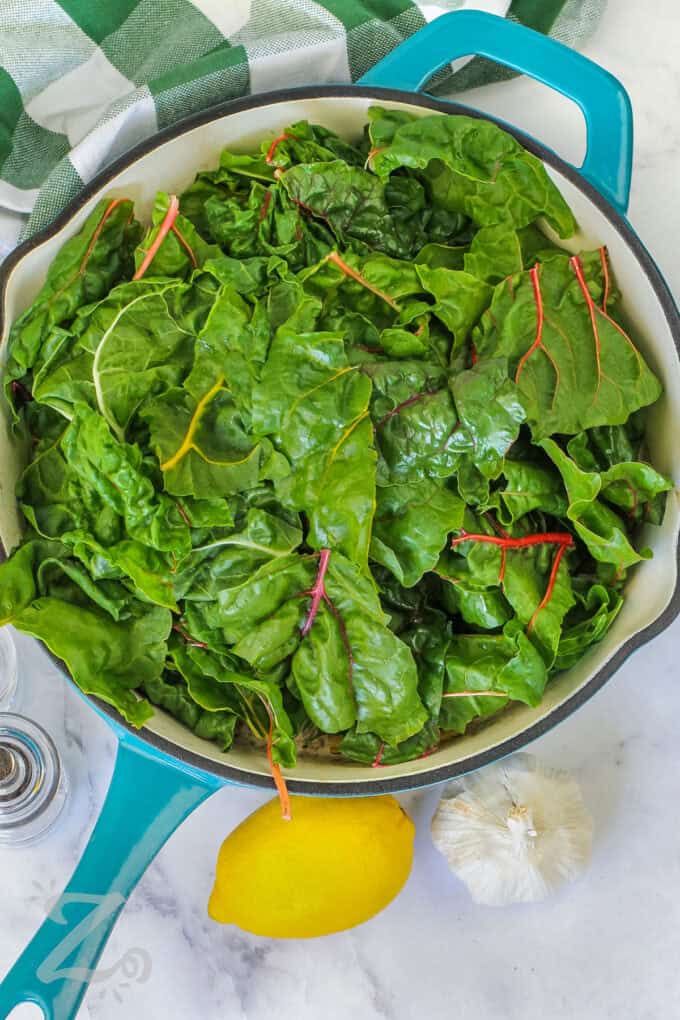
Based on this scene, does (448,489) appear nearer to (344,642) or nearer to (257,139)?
(344,642)

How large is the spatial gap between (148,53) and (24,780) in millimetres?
846

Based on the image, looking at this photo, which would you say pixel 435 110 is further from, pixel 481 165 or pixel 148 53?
pixel 148 53

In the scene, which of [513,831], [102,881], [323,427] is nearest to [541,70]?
[323,427]

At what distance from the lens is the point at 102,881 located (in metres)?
1.06

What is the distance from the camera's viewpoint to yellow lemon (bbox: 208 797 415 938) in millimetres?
1113

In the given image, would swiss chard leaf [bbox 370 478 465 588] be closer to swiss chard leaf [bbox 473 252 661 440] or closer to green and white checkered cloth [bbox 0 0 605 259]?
swiss chard leaf [bbox 473 252 661 440]

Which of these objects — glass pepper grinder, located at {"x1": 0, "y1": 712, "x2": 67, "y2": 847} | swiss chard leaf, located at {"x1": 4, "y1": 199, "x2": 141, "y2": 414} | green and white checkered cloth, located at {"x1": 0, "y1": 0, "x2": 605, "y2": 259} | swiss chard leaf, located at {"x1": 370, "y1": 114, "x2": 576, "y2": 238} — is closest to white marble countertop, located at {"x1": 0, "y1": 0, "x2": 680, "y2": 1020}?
glass pepper grinder, located at {"x1": 0, "y1": 712, "x2": 67, "y2": 847}

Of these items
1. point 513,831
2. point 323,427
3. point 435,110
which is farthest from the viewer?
point 513,831

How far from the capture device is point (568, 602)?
104cm

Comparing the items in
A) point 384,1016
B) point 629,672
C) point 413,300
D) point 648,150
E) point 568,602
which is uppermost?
point 648,150

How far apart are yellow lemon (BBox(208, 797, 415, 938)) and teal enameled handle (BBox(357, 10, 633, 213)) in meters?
0.69

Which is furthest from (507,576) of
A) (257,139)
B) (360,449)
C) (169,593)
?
(257,139)

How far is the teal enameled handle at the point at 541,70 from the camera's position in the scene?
1.07 meters

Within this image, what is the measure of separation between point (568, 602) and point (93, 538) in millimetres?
463
